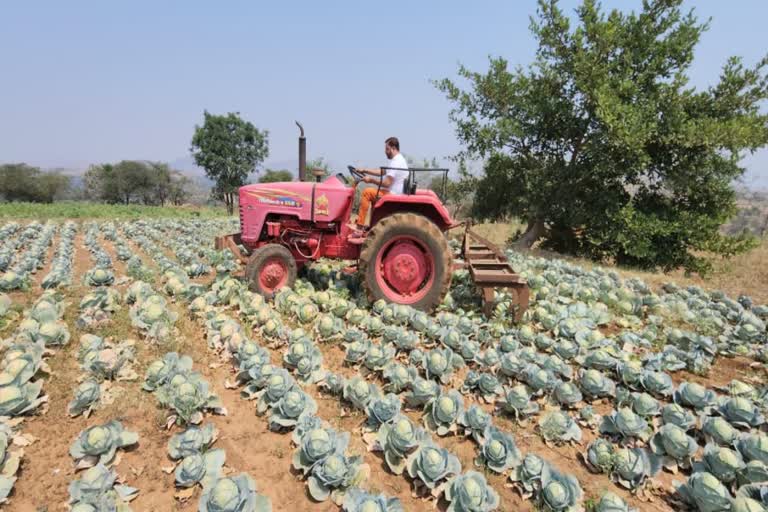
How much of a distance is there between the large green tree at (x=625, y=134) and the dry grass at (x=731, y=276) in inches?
25.5

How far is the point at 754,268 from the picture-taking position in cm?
1034

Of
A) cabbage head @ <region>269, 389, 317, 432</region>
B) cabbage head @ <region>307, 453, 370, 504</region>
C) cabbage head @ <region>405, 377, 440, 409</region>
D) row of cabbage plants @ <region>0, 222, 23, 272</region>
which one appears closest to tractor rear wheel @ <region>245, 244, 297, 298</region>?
cabbage head @ <region>269, 389, 317, 432</region>

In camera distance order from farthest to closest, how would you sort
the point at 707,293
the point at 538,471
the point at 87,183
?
the point at 87,183, the point at 707,293, the point at 538,471

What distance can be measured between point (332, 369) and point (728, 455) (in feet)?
8.90

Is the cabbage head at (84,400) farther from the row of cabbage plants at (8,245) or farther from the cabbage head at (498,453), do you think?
the row of cabbage plants at (8,245)

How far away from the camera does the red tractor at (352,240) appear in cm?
438

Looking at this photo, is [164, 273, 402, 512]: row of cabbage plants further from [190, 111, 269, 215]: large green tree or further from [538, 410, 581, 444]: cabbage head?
[190, 111, 269, 215]: large green tree

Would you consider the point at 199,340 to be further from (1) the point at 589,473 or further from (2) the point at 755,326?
(2) the point at 755,326

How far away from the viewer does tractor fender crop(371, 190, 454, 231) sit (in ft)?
14.7

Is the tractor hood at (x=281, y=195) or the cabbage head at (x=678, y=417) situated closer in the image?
the cabbage head at (x=678, y=417)

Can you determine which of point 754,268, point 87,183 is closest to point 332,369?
point 754,268

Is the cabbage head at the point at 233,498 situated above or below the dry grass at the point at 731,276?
above

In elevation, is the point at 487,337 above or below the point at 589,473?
above

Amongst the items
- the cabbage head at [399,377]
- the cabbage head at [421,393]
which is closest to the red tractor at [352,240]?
the cabbage head at [399,377]
